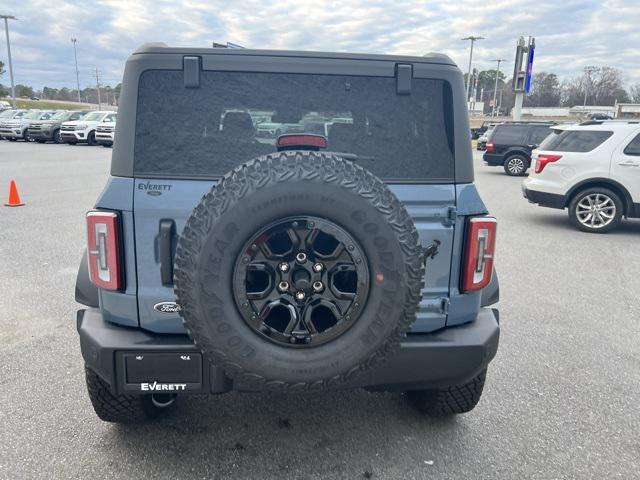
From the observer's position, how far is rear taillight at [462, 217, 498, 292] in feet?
8.21

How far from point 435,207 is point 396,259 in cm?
52

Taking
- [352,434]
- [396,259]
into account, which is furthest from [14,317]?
[396,259]

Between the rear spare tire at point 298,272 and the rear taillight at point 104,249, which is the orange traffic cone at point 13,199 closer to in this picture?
the rear taillight at point 104,249

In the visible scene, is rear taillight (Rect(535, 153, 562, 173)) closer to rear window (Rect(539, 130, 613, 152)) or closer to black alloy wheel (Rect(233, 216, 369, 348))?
rear window (Rect(539, 130, 613, 152))

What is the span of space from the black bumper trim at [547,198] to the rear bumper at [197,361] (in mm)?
7137

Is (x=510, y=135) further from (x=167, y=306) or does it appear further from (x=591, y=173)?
(x=167, y=306)

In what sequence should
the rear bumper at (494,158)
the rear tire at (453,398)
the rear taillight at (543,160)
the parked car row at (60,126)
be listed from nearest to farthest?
1. the rear tire at (453,398)
2. the rear taillight at (543,160)
3. the rear bumper at (494,158)
4. the parked car row at (60,126)

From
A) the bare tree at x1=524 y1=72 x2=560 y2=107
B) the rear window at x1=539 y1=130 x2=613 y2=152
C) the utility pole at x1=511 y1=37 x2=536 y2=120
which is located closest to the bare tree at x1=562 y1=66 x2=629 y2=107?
the bare tree at x1=524 y1=72 x2=560 y2=107

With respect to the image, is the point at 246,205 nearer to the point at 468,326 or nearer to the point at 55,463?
the point at 468,326

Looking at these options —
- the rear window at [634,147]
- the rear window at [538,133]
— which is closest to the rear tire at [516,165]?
the rear window at [538,133]

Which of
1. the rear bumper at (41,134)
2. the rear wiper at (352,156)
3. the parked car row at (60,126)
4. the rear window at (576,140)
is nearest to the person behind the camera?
the rear wiper at (352,156)

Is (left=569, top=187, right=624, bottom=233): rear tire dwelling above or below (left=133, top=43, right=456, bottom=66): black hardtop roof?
below

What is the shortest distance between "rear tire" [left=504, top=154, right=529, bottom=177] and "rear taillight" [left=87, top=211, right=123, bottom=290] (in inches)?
679

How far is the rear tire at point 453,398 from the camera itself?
2945mm
